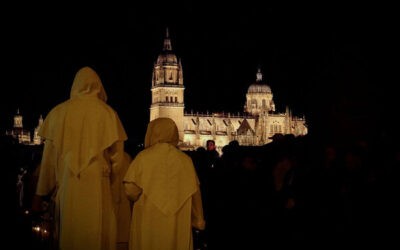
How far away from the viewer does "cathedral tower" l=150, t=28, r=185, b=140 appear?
106 metres

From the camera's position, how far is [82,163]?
23.4 feet

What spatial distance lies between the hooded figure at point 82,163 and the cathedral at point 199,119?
93896mm

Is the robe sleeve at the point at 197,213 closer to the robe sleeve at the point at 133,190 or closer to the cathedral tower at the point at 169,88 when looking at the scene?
the robe sleeve at the point at 133,190

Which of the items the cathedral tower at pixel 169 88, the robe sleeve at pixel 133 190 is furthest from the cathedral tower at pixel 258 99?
the robe sleeve at pixel 133 190

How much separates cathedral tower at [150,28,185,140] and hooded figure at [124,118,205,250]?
98791 millimetres

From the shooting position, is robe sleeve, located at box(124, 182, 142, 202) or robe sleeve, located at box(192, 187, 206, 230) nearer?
robe sleeve, located at box(124, 182, 142, 202)

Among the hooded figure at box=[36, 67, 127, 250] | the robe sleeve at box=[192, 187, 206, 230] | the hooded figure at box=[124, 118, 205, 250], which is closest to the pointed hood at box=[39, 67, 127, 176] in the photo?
the hooded figure at box=[36, 67, 127, 250]

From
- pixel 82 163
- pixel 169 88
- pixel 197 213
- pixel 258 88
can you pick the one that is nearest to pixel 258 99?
pixel 258 88

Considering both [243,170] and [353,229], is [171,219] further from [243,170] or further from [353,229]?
[353,229]

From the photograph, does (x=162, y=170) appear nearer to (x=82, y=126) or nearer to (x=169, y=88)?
(x=82, y=126)

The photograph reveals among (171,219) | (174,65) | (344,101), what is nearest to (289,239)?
(171,219)

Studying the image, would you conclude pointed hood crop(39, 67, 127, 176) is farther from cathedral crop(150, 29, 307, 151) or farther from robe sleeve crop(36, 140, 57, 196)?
cathedral crop(150, 29, 307, 151)

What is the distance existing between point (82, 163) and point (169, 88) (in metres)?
99.6

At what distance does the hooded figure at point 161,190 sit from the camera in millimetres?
6953
